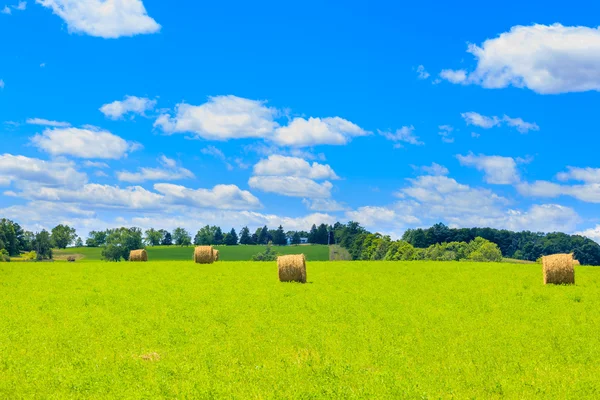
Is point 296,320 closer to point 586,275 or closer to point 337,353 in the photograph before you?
point 337,353

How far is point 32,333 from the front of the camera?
754 inches

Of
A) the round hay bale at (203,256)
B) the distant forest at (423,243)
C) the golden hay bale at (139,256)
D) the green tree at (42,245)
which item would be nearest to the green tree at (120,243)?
the distant forest at (423,243)

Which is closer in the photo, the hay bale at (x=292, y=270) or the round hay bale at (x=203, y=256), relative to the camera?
the hay bale at (x=292, y=270)

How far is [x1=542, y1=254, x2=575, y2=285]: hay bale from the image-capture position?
32159mm

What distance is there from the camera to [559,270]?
32344 millimetres

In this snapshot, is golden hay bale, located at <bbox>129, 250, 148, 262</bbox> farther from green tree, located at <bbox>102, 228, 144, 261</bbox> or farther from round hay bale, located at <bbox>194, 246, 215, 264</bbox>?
green tree, located at <bbox>102, 228, 144, 261</bbox>

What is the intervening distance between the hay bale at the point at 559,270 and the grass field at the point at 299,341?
1.38m

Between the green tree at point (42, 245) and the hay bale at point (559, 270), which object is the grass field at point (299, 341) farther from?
the green tree at point (42, 245)

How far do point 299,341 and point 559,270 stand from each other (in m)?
21.4

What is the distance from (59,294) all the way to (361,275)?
65.2 feet

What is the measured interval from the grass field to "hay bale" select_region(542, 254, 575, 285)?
1.38 meters

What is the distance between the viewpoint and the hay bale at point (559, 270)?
32159 mm

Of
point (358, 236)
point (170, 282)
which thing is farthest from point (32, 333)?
point (358, 236)

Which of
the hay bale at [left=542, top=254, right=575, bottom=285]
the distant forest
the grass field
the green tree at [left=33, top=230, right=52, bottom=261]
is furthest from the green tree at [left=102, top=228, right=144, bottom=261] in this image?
A: the hay bale at [left=542, top=254, right=575, bottom=285]
